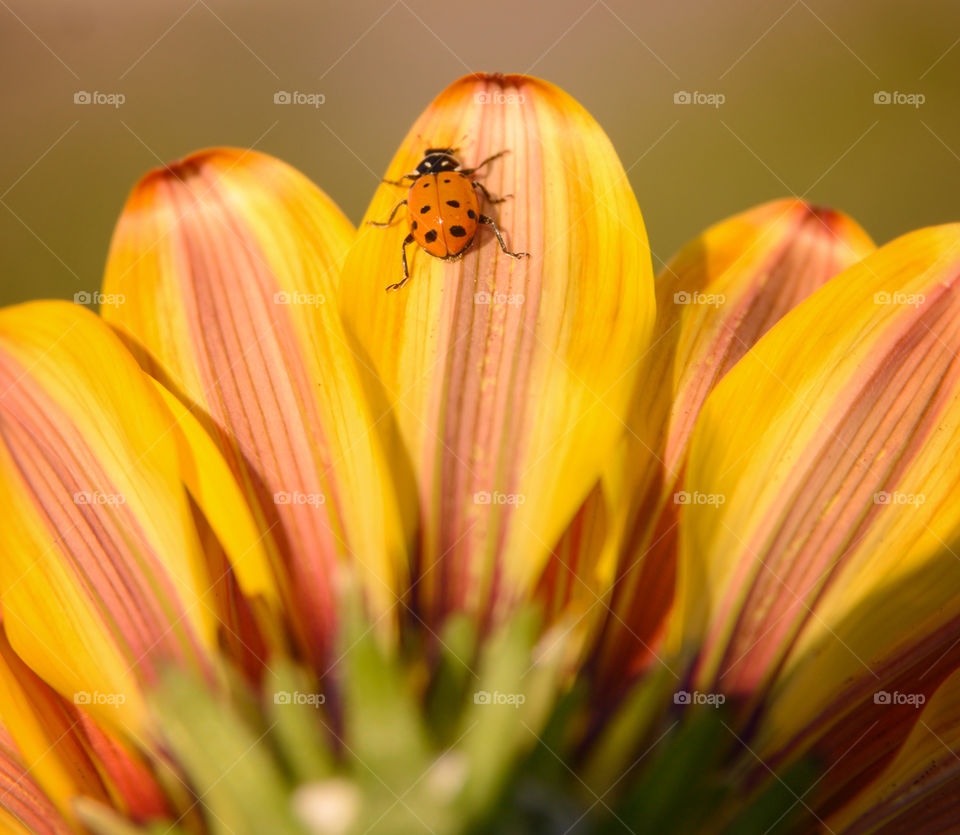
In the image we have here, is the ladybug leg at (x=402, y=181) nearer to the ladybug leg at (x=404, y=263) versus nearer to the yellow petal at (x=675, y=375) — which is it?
the ladybug leg at (x=404, y=263)

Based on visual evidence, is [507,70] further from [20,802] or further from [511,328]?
[20,802]

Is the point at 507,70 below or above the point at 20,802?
above

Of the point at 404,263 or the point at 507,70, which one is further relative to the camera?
the point at 507,70

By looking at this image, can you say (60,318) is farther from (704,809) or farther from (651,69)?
(651,69)

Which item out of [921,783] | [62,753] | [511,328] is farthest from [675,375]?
[62,753]

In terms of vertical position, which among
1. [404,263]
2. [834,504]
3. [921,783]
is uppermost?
[404,263]

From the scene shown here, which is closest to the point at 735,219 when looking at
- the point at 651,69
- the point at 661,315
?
the point at 661,315

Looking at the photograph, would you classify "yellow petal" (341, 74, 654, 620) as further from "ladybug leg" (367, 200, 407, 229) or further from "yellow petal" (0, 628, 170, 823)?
"yellow petal" (0, 628, 170, 823)
